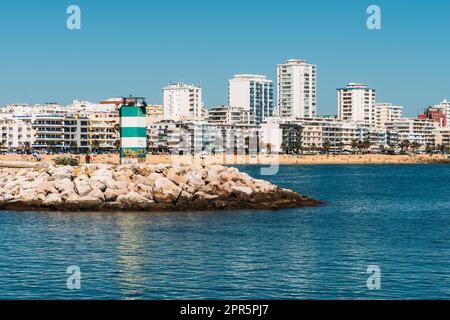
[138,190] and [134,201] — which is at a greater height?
[138,190]

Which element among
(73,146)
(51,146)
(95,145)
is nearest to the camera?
(51,146)

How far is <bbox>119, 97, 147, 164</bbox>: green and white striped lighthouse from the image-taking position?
54688 mm

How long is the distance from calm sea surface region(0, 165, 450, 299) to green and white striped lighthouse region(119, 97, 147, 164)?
13634 millimetres

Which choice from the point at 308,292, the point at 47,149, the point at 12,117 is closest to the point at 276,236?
the point at 308,292

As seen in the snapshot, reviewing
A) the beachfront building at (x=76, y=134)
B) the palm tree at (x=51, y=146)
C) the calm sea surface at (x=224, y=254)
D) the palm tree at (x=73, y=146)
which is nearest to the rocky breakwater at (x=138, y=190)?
the calm sea surface at (x=224, y=254)

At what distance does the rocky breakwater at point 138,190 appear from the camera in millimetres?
43719

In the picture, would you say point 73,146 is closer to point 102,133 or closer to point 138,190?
point 102,133

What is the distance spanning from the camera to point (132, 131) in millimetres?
54969

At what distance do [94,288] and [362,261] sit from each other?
9841 millimetres

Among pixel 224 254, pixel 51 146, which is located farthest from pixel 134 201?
pixel 51 146

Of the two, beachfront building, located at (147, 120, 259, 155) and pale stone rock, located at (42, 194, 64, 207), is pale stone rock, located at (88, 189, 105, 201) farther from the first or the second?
beachfront building, located at (147, 120, 259, 155)

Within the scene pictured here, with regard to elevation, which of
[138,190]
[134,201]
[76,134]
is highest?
[76,134]

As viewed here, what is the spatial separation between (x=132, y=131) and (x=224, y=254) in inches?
1157

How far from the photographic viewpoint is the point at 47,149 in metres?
162
